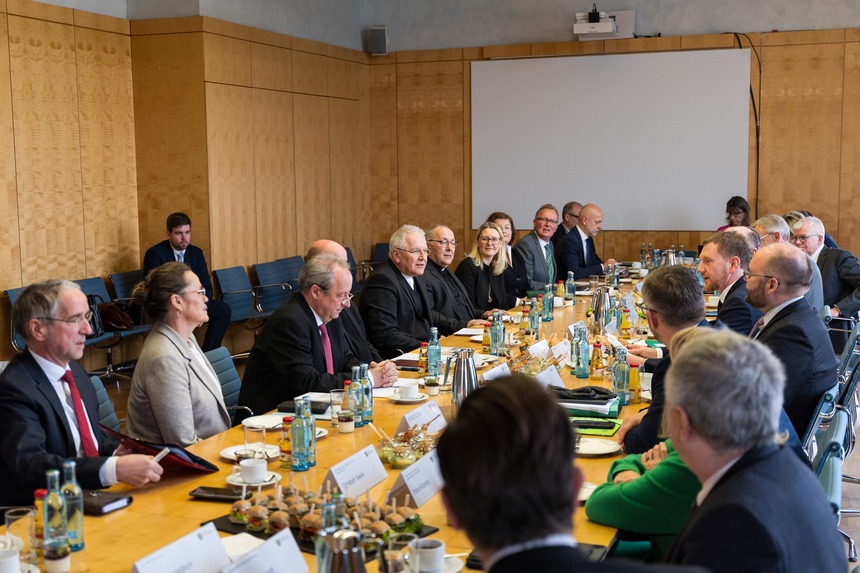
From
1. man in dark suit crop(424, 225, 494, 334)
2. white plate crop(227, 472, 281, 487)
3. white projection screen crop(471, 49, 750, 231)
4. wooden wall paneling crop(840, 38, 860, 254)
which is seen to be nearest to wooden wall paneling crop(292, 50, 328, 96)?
white projection screen crop(471, 49, 750, 231)

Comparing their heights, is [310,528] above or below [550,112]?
below

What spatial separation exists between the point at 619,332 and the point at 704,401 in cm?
444

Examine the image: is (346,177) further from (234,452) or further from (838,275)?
(234,452)

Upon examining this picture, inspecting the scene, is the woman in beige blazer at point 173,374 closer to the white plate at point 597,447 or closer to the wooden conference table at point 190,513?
the wooden conference table at point 190,513

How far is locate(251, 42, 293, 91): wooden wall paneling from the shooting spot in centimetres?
1064

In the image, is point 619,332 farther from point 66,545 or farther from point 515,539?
point 515,539

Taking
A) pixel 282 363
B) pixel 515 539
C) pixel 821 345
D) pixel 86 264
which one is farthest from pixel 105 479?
pixel 86 264

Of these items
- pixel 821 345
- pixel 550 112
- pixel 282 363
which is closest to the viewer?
pixel 821 345

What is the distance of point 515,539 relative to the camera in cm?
144

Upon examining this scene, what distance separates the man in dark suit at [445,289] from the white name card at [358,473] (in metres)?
4.08

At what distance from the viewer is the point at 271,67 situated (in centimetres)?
1092

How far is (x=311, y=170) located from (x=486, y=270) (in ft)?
13.1

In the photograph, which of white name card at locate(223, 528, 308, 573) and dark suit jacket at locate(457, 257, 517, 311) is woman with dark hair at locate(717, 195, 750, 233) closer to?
dark suit jacket at locate(457, 257, 517, 311)

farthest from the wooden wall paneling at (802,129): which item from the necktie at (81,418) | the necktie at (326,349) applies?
the necktie at (81,418)
